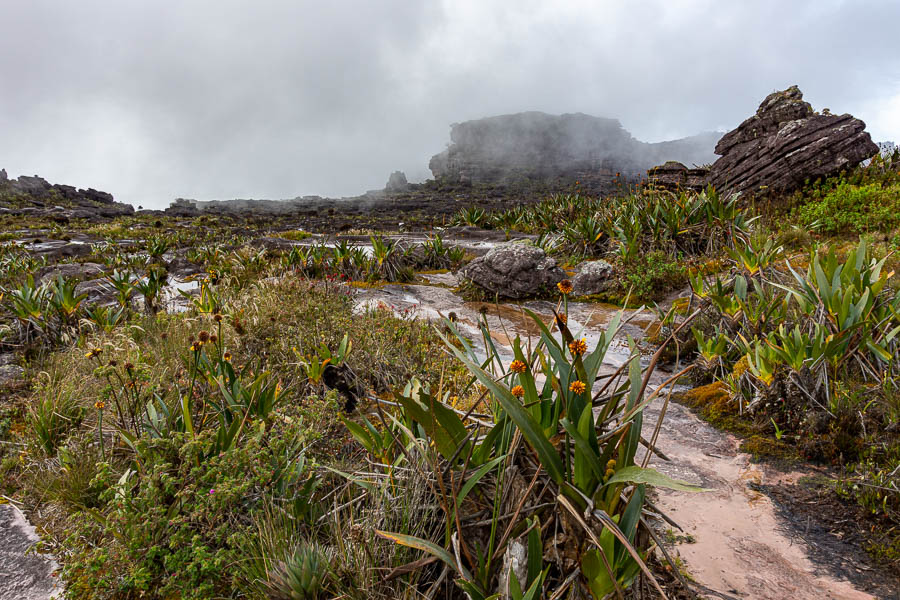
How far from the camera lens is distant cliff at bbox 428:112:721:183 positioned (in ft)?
214

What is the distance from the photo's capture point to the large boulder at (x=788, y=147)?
392 inches

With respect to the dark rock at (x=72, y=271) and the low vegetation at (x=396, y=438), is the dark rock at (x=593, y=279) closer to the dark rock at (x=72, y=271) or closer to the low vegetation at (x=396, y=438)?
the low vegetation at (x=396, y=438)

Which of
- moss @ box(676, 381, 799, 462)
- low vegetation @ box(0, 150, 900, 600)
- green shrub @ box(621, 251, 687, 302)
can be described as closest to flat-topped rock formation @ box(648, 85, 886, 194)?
green shrub @ box(621, 251, 687, 302)

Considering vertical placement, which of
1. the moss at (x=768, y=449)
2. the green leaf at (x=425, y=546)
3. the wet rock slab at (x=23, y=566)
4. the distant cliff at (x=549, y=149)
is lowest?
the wet rock slab at (x=23, y=566)

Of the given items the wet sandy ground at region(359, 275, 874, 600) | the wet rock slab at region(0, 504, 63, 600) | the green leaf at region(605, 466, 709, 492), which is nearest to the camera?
the green leaf at region(605, 466, 709, 492)

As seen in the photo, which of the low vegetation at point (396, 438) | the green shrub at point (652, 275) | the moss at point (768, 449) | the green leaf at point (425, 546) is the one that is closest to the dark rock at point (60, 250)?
the low vegetation at point (396, 438)

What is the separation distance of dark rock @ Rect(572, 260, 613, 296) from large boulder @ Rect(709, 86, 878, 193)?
593cm

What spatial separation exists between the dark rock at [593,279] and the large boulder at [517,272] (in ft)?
1.33

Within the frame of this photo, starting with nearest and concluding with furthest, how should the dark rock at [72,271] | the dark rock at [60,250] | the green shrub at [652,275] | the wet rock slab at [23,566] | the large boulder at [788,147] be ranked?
the wet rock slab at [23,566] < the green shrub at [652,275] < the dark rock at [72,271] < the large boulder at [788,147] < the dark rock at [60,250]

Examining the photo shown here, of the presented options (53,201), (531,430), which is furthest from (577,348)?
(53,201)

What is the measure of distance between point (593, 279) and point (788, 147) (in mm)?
7853

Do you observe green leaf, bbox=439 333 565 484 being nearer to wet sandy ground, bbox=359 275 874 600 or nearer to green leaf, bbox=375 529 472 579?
wet sandy ground, bbox=359 275 874 600

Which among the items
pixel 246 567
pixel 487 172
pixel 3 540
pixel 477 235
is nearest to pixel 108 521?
pixel 246 567

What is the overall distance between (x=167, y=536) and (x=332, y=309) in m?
3.07
